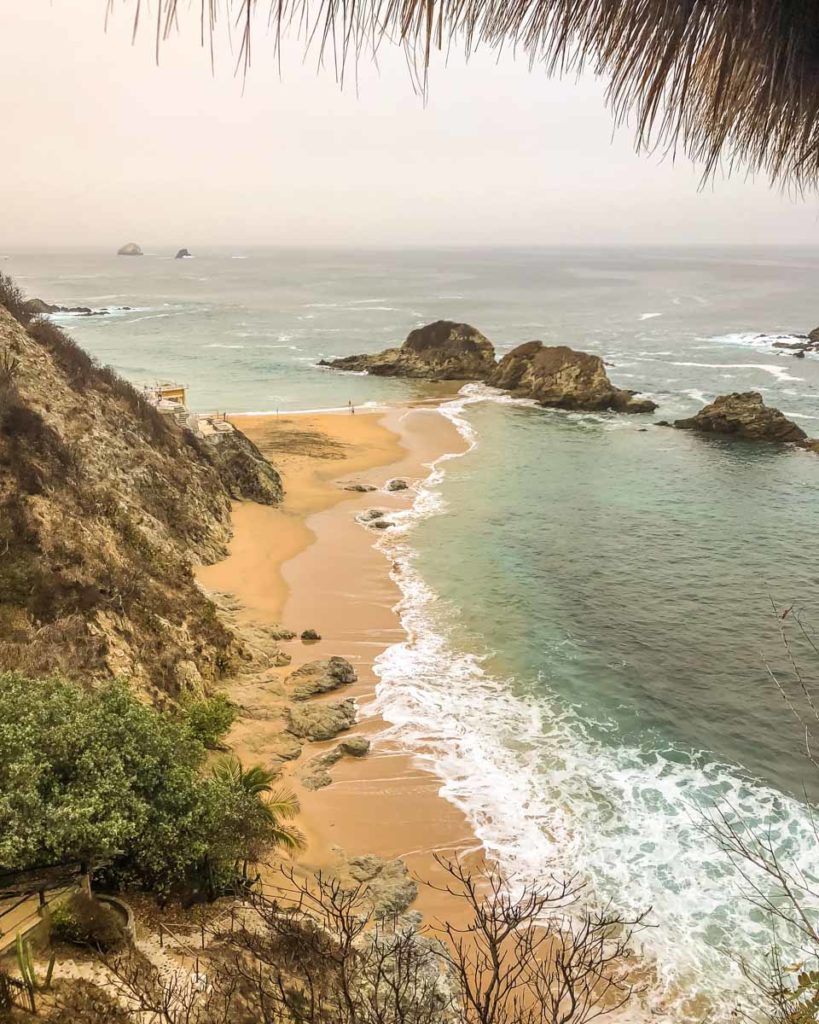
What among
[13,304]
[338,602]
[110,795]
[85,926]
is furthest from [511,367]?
[85,926]

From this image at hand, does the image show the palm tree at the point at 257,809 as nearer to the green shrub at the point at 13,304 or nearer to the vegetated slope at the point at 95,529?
the vegetated slope at the point at 95,529

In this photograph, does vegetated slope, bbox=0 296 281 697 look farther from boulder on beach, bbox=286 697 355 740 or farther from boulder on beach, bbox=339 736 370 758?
boulder on beach, bbox=339 736 370 758

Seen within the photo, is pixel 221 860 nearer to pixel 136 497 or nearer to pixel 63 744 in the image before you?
pixel 63 744

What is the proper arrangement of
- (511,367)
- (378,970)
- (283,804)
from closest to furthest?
(378,970), (283,804), (511,367)

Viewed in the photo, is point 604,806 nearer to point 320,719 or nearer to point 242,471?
point 320,719

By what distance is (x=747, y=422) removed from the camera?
150 ft

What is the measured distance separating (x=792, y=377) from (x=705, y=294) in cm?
9577

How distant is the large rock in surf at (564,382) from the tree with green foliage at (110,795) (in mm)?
47617

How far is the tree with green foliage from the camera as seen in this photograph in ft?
27.5

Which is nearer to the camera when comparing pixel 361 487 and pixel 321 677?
pixel 321 677

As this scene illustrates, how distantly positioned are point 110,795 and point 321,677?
9.21 meters

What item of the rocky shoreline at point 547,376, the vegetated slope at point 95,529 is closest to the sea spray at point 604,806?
the vegetated slope at point 95,529

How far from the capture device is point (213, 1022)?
5.93 meters

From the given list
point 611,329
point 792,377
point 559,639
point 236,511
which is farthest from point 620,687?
point 611,329
